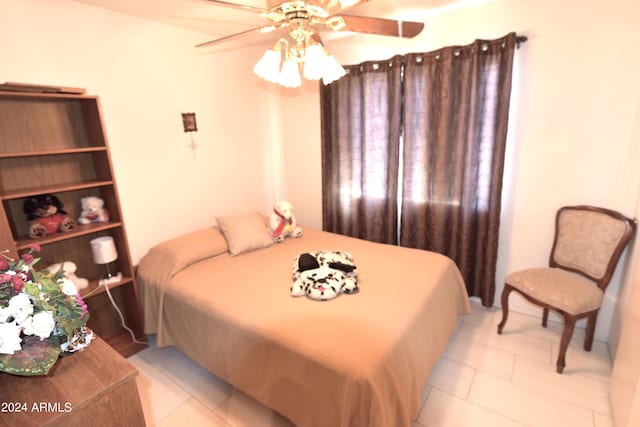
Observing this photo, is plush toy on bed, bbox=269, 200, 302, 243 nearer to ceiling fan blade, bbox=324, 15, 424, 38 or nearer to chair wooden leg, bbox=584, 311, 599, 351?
ceiling fan blade, bbox=324, 15, 424, 38

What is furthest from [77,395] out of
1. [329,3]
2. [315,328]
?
[329,3]

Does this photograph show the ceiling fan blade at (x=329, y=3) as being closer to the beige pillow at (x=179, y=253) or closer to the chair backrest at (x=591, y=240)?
the beige pillow at (x=179, y=253)

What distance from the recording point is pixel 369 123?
119 inches

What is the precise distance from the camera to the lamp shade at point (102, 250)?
86.2 inches

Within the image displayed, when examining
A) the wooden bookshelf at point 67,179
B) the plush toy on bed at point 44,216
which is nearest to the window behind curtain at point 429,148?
the wooden bookshelf at point 67,179

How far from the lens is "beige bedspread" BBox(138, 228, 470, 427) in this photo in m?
1.41

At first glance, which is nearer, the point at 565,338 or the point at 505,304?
the point at 565,338

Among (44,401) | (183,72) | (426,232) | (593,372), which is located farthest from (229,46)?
(593,372)

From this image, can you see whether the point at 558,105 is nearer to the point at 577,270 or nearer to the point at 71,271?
the point at 577,270

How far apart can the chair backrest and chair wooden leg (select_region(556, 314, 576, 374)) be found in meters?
0.40

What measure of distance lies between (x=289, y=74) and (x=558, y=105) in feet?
6.52

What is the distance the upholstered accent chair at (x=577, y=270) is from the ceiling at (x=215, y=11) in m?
1.85

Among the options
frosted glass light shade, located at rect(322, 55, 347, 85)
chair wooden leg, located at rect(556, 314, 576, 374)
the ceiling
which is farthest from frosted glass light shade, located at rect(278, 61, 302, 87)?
chair wooden leg, located at rect(556, 314, 576, 374)

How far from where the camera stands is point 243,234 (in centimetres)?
273
